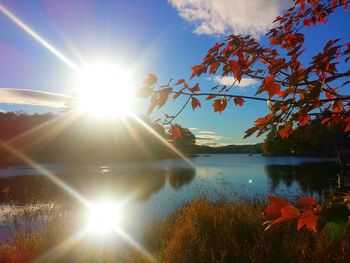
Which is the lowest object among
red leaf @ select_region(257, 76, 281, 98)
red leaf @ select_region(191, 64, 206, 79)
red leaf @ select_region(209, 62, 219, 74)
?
red leaf @ select_region(257, 76, 281, 98)

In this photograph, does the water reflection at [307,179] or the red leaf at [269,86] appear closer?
the red leaf at [269,86]

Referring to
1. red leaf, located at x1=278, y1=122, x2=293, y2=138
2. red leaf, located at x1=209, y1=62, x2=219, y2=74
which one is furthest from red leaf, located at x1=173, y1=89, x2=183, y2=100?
red leaf, located at x1=278, y1=122, x2=293, y2=138

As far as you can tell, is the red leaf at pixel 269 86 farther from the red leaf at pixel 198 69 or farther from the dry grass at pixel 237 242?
the dry grass at pixel 237 242

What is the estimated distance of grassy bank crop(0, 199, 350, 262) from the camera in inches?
218

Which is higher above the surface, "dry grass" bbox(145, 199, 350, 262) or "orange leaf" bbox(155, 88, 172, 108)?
"orange leaf" bbox(155, 88, 172, 108)

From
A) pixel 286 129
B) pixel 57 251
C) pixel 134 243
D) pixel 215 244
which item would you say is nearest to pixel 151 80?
pixel 286 129

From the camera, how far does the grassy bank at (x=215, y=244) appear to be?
5.55 metres

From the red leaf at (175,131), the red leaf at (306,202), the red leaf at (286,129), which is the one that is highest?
the red leaf at (286,129)

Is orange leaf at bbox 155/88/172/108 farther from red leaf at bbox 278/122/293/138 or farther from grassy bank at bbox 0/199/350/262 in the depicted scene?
grassy bank at bbox 0/199/350/262

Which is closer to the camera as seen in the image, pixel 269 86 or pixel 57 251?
pixel 269 86

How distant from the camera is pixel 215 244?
21.0ft

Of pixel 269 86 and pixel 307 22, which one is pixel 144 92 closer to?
pixel 269 86

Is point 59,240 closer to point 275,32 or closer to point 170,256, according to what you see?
point 170,256

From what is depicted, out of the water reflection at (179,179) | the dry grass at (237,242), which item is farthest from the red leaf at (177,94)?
the water reflection at (179,179)
